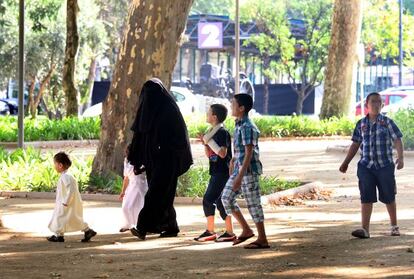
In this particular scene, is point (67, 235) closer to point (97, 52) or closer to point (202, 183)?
point (202, 183)

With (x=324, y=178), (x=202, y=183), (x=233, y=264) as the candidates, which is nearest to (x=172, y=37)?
(x=202, y=183)

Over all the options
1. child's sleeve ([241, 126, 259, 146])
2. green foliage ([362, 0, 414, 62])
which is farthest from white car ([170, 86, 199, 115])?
child's sleeve ([241, 126, 259, 146])

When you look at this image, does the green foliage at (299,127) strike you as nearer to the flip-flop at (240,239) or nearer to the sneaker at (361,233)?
the sneaker at (361,233)

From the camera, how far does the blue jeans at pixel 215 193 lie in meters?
11.4

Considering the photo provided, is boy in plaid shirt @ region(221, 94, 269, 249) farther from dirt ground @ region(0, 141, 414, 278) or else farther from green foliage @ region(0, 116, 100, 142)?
green foliage @ region(0, 116, 100, 142)

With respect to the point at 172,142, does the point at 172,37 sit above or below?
above

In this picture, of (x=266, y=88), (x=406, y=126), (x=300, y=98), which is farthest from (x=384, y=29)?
(x=406, y=126)

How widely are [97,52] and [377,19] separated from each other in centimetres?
1775

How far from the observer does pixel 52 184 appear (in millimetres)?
16828

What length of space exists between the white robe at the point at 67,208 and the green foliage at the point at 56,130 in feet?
59.5

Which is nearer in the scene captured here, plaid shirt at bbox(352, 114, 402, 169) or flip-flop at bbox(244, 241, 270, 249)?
flip-flop at bbox(244, 241, 270, 249)

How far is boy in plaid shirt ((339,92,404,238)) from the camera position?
11.4 m

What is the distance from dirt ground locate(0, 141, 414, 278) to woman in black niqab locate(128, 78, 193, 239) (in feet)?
1.00

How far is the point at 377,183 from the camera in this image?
37.9ft
